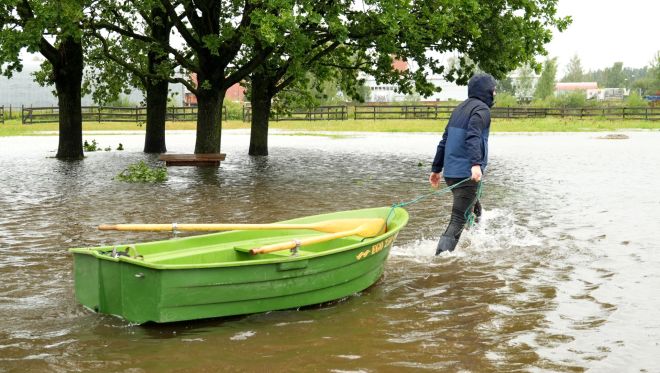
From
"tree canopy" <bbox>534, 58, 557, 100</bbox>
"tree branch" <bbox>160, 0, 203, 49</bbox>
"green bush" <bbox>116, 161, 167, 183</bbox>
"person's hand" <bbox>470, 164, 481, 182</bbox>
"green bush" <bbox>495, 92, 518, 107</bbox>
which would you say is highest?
"tree canopy" <bbox>534, 58, 557, 100</bbox>

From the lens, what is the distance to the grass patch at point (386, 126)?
165ft

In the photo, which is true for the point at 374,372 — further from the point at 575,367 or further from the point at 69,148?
the point at 69,148

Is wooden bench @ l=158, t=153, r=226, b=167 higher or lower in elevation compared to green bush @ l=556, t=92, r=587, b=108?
lower

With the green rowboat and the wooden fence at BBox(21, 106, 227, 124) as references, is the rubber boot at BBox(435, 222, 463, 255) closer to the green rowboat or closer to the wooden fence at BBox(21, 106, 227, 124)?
the green rowboat

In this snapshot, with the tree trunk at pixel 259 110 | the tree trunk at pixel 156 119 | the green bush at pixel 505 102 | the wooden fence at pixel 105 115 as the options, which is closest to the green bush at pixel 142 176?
the tree trunk at pixel 259 110

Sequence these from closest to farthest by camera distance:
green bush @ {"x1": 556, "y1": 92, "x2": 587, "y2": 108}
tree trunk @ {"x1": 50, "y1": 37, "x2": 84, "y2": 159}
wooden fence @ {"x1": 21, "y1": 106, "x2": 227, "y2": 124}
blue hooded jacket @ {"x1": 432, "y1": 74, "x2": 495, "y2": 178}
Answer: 1. blue hooded jacket @ {"x1": 432, "y1": 74, "x2": 495, "y2": 178}
2. tree trunk @ {"x1": 50, "y1": 37, "x2": 84, "y2": 159}
3. wooden fence @ {"x1": 21, "y1": 106, "x2": 227, "y2": 124}
4. green bush @ {"x1": 556, "y1": 92, "x2": 587, "y2": 108}

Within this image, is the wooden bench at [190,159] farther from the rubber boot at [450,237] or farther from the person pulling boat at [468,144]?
the person pulling boat at [468,144]

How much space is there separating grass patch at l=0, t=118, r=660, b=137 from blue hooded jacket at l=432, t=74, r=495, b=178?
37.0 meters

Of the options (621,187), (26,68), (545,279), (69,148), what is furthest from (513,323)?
(26,68)

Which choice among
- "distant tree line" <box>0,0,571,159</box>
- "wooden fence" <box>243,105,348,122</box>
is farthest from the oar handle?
"wooden fence" <box>243,105,348,122</box>

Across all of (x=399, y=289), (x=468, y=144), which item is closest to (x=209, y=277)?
(x=399, y=289)

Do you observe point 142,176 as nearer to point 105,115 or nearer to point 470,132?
point 470,132

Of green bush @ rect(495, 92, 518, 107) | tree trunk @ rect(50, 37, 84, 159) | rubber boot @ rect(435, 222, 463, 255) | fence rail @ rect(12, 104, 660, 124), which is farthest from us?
green bush @ rect(495, 92, 518, 107)

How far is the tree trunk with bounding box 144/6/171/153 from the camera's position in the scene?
87.9 feet
